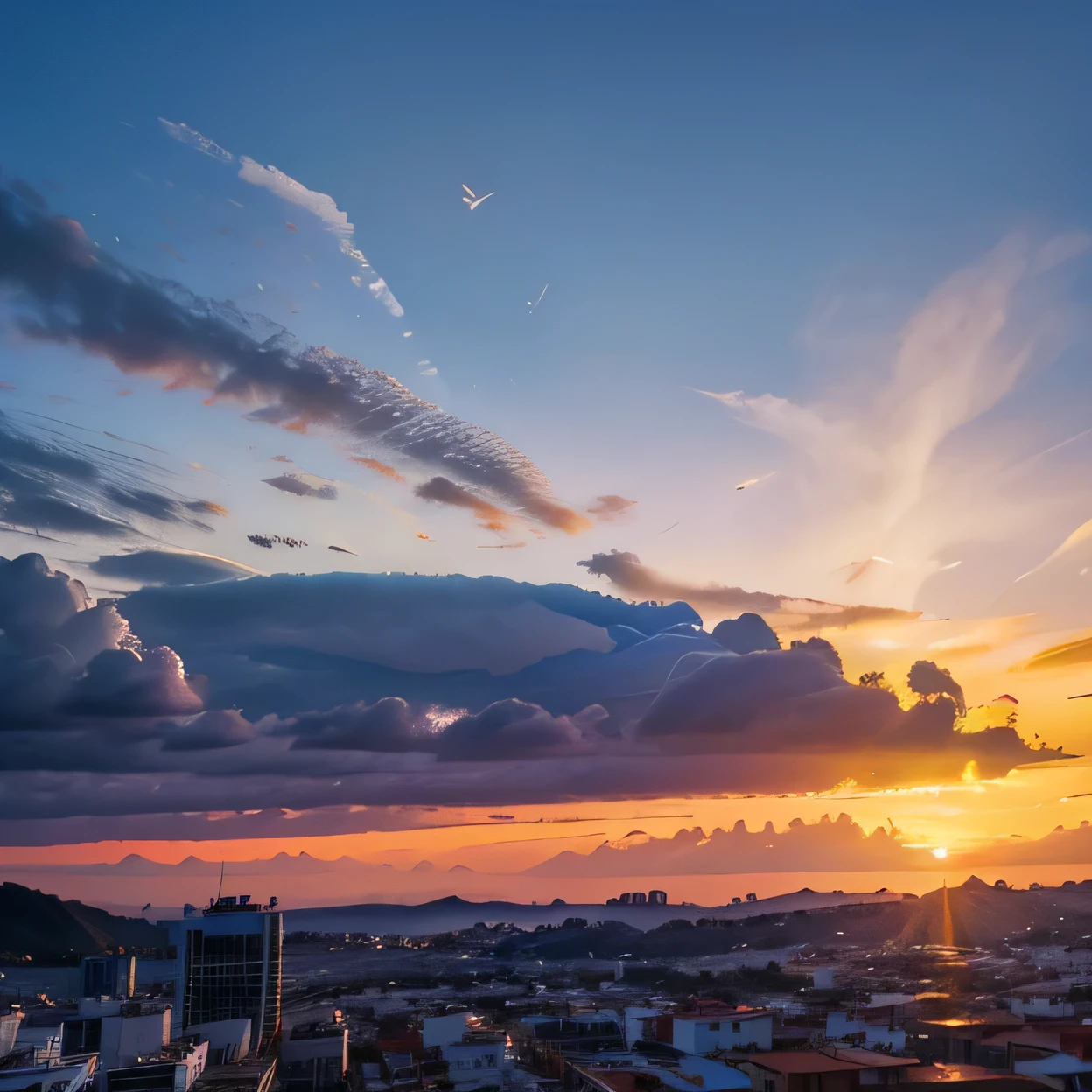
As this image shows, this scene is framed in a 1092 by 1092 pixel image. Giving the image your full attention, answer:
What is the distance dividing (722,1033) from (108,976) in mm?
23663

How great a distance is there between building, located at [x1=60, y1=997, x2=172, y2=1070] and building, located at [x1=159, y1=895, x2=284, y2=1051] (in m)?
8.50

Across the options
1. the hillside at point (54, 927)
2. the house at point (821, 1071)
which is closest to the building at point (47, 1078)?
the house at point (821, 1071)

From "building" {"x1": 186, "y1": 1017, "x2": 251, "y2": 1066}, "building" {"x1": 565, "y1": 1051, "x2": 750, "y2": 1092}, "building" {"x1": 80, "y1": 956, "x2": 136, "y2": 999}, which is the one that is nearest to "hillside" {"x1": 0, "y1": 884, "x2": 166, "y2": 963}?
"building" {"x1": 80, "y1": 956, "x2": 136, "y2": 999}

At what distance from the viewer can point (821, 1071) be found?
1073 inches

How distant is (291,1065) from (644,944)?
62.9 metres

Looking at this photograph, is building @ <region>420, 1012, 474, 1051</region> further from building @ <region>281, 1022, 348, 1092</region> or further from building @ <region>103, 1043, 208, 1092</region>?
building @ <region>103, 1043, 208, 1092</region>

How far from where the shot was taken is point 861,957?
252 ft

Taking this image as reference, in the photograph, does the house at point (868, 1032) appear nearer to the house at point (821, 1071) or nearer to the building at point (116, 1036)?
the house at point (821, 1071)

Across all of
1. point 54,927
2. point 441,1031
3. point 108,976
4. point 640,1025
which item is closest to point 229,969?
point 108,976

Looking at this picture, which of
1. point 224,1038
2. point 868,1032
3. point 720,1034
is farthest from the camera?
point 868,1032

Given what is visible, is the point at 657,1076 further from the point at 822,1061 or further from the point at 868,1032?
the point at 868,1032

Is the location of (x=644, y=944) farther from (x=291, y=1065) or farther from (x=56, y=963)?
(x=291, y=1065)

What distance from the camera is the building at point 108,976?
132 feet

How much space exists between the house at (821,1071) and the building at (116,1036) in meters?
15.9
